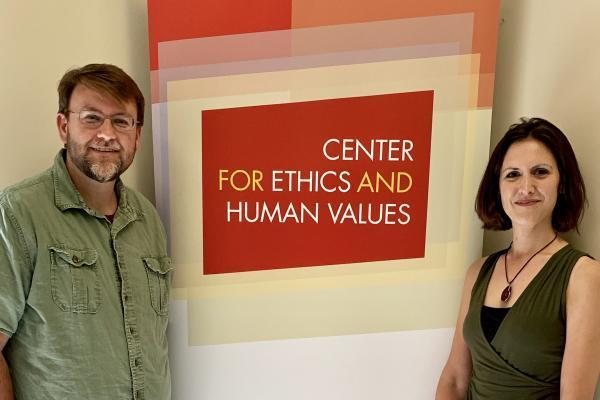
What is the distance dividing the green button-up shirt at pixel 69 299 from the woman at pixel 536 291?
100cm

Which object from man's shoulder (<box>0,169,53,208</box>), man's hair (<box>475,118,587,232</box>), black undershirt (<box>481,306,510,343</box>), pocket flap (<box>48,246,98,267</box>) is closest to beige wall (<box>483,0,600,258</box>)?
man's hair (<box>475,118,587,232</box>)

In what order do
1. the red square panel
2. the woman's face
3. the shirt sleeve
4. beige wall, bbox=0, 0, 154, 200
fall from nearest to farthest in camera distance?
the shirt sleeve → the woman's face → beige wall, bbox=0, 0, 154, 200 → the red square panel

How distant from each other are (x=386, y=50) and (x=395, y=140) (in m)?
0.29

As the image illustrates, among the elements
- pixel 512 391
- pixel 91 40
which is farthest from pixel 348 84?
pixel 512 391

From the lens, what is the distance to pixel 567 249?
1333 millimetres

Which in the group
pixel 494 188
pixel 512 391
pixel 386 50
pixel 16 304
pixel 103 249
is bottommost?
pixel 512 391

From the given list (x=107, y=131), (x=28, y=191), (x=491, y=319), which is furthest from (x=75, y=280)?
(x=491, y=319)

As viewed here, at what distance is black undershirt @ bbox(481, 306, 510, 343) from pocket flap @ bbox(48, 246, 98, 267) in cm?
111

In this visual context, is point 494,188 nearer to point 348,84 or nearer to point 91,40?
point 348,84

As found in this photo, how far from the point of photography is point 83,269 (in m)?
1.31

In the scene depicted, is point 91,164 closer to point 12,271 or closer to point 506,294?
point 12,271

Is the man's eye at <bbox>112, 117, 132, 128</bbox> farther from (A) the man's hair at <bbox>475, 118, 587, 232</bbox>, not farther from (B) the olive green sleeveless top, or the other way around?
(B) the olive green sleeveless top

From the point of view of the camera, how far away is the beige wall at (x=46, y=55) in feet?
4.81

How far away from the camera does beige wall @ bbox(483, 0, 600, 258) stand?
1.38 m
